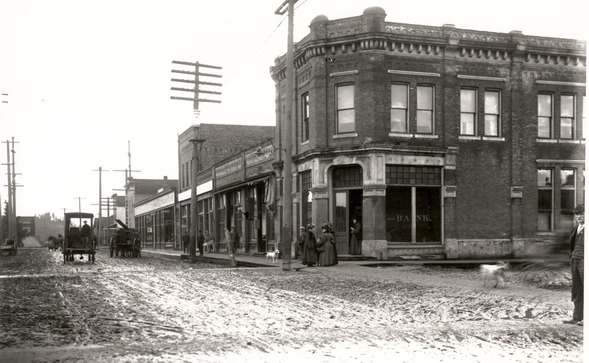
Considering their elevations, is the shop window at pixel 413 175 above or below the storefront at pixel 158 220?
above

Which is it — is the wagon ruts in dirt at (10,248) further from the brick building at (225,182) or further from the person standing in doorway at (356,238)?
the person standing in doorway at (356,238)

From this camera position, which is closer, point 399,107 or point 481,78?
point 399,107

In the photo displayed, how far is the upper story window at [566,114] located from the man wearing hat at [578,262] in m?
18.2

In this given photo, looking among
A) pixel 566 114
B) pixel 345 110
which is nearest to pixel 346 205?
pixel 345 110

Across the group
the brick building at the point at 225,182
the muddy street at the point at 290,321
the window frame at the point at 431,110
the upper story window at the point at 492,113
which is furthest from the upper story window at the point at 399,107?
the muddy street at the point at 290,321

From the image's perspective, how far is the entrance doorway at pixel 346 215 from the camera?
2508 cm

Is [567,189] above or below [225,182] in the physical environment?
below

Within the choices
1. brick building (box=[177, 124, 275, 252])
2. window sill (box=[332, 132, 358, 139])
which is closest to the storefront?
brick building (box=[177, 124, 275, 252])

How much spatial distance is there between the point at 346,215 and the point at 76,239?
13656 mm

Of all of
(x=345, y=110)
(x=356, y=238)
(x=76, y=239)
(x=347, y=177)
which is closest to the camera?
(x=356, y=238)

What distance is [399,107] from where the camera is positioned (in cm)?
2494

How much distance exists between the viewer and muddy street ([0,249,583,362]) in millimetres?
7137

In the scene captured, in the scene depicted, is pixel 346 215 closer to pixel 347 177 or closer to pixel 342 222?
pixel 342 222

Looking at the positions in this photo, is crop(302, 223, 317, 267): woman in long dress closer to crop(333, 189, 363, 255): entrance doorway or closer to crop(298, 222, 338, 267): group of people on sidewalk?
crop(298, 222, 338, 267): group of people on sidewalk
